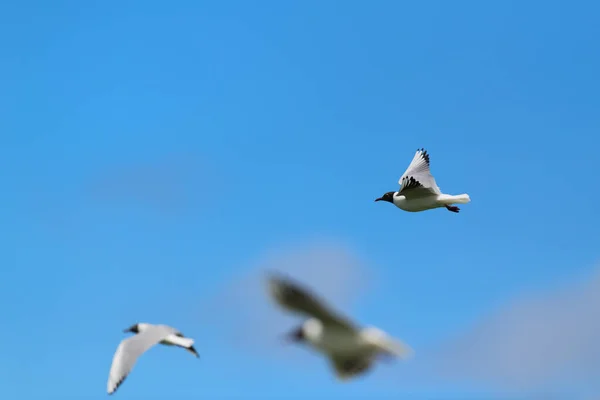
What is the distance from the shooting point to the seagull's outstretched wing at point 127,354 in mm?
18953

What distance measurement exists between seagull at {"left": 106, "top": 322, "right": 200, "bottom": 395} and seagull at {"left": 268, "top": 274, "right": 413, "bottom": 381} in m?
6.88

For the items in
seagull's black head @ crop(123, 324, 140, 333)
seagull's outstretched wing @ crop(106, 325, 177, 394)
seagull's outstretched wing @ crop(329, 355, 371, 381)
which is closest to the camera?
seagull's outstretched wing @ crop(329, 355, 371, 381)

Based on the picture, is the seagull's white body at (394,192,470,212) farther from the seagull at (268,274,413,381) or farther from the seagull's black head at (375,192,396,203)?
the seagull at (268,274,413,381)

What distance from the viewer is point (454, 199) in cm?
2456

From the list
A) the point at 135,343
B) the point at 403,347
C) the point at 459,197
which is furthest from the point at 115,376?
the point at 459,197

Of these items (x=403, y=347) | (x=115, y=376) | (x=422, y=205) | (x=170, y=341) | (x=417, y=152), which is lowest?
(x=403, y=347)

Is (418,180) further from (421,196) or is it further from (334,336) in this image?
(334,336)

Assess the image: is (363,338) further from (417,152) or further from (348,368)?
(417,152)

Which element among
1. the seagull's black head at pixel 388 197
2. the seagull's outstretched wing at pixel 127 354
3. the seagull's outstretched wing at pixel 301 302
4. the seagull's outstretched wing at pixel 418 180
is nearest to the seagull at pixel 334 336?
the seagull's outstretched wing at pixel 301 302

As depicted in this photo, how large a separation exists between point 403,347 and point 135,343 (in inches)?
366

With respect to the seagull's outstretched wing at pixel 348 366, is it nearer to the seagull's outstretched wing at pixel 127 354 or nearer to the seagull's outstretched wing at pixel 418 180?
the seagull's outstretched wing at pixel 127 354

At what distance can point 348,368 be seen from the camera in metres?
13.2

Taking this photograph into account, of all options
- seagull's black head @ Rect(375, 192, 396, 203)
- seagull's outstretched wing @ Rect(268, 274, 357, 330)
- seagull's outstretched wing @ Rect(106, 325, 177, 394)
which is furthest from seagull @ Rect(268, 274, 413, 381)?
seagull's black head @ Rect(375, 192, 396, 203)

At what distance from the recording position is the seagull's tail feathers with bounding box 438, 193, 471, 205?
24.5 meters
